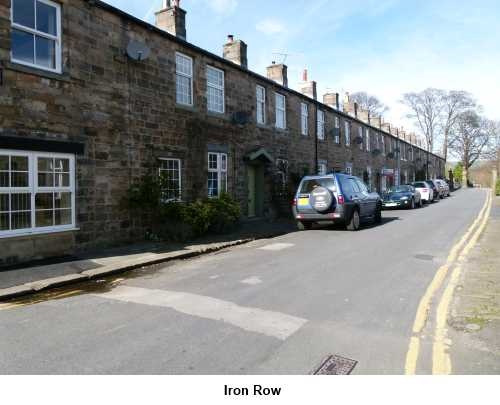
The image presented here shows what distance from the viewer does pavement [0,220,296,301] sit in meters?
7.17

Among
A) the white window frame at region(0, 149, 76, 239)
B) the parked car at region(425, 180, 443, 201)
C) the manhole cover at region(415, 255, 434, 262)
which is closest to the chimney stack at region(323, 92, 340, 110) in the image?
the parked car at region(425, 180, 443, 201)

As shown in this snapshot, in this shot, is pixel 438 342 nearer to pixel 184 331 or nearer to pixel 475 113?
pixel 184 331

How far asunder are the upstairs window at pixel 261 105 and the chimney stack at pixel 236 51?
1.59 meters

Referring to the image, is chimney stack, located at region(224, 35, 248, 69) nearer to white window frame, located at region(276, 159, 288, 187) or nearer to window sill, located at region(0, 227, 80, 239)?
white window frame, located at region(276, 159, 288, 187)

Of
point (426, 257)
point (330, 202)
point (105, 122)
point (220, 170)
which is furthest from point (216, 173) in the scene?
point (426, 257)

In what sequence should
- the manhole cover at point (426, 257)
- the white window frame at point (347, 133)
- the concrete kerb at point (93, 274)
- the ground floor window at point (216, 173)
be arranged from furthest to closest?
1. the white window frame at point (347, 133)
2. the ground floor window at point (216, 173)
3. the manhole cover at point (426, 257)
4. the concrete kerb at point (93, 274)

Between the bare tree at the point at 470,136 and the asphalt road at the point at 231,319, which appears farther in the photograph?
the bare tree at the point at 470,136

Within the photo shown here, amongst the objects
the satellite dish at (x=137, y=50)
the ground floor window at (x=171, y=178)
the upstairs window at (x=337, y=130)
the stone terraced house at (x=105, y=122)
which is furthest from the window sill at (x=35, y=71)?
the upstairs window at (x=337, y=130)

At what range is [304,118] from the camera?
23203 millimetres

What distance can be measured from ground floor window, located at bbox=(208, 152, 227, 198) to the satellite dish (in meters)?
4.40

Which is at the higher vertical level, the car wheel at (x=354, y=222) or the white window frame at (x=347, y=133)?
the white window frame at (x=347, y=133)

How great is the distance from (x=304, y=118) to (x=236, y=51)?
22.9 feet

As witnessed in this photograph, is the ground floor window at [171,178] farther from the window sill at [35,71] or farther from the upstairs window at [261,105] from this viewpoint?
the upstairs window at [261,105]

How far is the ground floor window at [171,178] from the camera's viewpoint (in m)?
12.4
